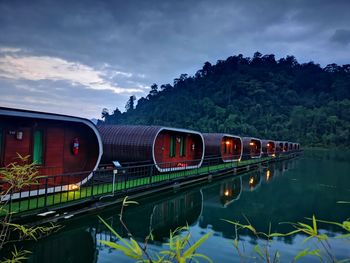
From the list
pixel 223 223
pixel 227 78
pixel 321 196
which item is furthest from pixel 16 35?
pixel 227 78

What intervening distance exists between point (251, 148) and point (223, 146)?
35.1 feet

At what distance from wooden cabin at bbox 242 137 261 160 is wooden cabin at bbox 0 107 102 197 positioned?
2329cm

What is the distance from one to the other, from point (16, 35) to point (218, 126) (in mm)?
79997

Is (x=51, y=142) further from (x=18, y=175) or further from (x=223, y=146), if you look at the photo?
(x=223, y=146)

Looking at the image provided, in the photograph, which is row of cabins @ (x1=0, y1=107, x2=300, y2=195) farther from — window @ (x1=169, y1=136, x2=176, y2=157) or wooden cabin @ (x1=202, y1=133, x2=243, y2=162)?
wooden cabin @ (x1=202, y1=133, x2=243, y2=162)

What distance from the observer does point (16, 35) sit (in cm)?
1905

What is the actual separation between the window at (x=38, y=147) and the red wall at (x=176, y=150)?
311 inches

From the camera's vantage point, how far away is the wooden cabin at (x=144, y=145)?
17.1 meters

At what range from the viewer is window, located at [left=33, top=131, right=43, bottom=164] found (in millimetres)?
10633

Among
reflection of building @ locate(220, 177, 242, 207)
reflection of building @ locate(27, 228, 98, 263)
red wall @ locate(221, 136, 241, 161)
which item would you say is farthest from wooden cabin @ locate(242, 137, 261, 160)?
reflection of building @ locate(27, 228, 98, 263)

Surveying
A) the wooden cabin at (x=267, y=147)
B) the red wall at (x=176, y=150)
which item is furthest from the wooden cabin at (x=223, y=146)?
the wooden cabin at (x=267, y=147)

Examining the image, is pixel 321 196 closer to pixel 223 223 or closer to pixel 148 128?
pixel 223 223

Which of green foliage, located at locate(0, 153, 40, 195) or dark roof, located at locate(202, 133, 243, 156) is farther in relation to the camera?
dark roof, located at locate(202, 133, 243, 156)

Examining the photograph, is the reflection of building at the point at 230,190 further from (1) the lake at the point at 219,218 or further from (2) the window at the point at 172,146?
(2) the window at the point at 172,146
